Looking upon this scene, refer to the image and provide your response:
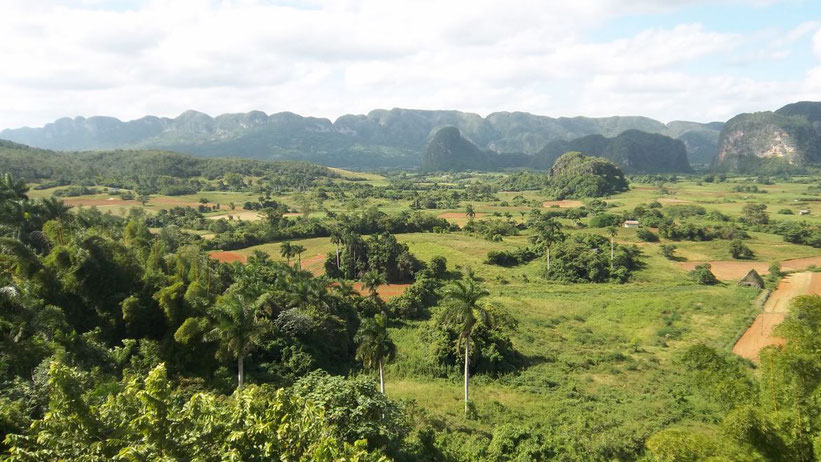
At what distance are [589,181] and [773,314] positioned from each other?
138454 mm

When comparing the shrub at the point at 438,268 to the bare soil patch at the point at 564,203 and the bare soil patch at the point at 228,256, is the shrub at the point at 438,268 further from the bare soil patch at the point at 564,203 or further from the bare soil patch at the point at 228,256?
the bare soil patch at the point at 564,203

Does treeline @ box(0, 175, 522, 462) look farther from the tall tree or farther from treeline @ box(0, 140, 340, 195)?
treeline @ box(0, 140, 340, 195)

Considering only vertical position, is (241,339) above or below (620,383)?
above

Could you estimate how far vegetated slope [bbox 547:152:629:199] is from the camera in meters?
175

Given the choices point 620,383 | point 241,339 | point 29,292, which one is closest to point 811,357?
point 620,383

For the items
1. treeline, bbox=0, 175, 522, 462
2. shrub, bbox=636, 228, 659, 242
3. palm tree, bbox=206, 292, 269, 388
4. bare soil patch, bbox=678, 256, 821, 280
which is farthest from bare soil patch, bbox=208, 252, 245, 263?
shrub, bbox=636, 228, 659, 242

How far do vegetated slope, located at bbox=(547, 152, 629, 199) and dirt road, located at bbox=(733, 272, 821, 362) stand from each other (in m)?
112

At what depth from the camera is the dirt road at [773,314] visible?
3931cm

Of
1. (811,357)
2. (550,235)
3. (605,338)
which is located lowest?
(605,338)

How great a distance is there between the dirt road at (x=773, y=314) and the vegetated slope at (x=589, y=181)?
4417 inches

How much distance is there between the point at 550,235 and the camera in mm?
72625

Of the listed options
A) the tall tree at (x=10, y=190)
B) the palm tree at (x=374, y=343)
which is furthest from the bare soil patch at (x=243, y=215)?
the palm tree at (x=374, y=343)

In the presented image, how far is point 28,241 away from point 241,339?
25.1m

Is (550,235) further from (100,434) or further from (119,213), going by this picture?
(119,213)
